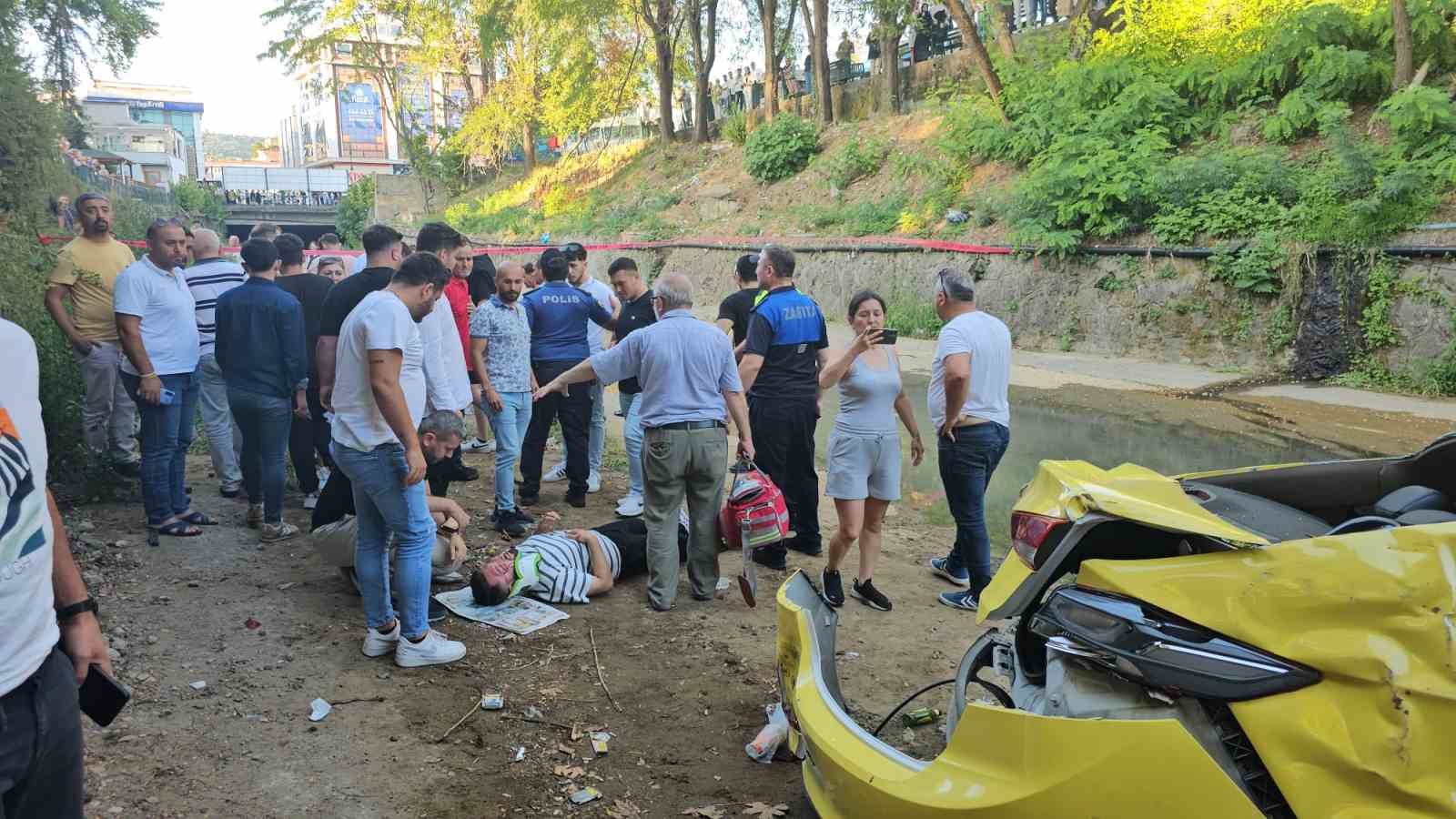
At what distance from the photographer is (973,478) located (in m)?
5.55

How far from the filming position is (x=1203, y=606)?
217 cm

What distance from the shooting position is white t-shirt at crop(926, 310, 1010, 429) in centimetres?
539

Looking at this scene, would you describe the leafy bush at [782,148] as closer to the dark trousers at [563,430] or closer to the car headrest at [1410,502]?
the dark trousers at [563,430]

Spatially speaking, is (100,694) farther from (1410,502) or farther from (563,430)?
(563,430)

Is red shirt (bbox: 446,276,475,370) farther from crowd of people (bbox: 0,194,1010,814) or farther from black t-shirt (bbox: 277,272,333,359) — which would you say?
black t-shirt (bbox: 277,272,333,359)

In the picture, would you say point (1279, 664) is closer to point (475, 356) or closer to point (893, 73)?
point (475, 356)

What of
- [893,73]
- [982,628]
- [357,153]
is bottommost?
[982,628]

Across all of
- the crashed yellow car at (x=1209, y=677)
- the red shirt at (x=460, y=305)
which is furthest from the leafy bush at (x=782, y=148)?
the crashed yellow car at (x=1209, y=677)

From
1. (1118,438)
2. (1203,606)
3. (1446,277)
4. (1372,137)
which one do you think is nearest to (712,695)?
(1203,606)

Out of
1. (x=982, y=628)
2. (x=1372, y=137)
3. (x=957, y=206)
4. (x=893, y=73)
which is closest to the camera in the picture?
(x=982, y=628)

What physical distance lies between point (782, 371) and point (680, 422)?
1081 mm

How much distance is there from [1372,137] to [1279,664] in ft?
49.0

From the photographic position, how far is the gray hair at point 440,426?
16.9 ft

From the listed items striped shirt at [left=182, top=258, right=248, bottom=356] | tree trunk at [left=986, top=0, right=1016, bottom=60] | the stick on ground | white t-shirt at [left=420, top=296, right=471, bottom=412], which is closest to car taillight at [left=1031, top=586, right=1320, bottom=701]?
the stick on ground
